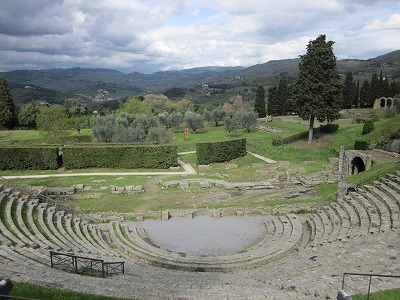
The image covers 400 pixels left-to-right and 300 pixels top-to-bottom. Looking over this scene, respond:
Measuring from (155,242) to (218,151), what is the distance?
82.3ft

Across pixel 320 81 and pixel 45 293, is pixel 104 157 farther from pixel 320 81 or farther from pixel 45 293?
pixel 45 293

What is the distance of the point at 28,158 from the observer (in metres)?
40.7

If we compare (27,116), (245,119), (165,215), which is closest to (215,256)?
(165,215)

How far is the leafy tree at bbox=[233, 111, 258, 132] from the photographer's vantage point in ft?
223

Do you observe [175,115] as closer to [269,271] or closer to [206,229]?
[206,229]

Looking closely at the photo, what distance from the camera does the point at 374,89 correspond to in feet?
280

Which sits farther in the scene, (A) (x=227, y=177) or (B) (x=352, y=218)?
(A) (x=227, y=177)

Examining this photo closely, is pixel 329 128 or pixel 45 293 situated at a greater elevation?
pixel 45 293

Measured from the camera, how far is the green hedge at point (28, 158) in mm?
40156

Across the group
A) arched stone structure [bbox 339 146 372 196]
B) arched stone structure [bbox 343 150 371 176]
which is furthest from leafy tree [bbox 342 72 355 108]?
arched stone structure [bbox 343 150 371 176]

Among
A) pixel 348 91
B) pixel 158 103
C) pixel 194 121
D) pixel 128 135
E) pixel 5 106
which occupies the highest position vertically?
pixel 348 91

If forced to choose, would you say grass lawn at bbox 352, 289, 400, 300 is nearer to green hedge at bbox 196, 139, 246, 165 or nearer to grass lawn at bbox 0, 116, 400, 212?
grass lawn at bbox 0, 116, 400, 212

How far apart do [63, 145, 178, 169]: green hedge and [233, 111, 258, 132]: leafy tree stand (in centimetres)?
2921

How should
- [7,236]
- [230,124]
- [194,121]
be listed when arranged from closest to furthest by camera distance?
1. [7,236]
2. [230,124]
3. [194,121]
